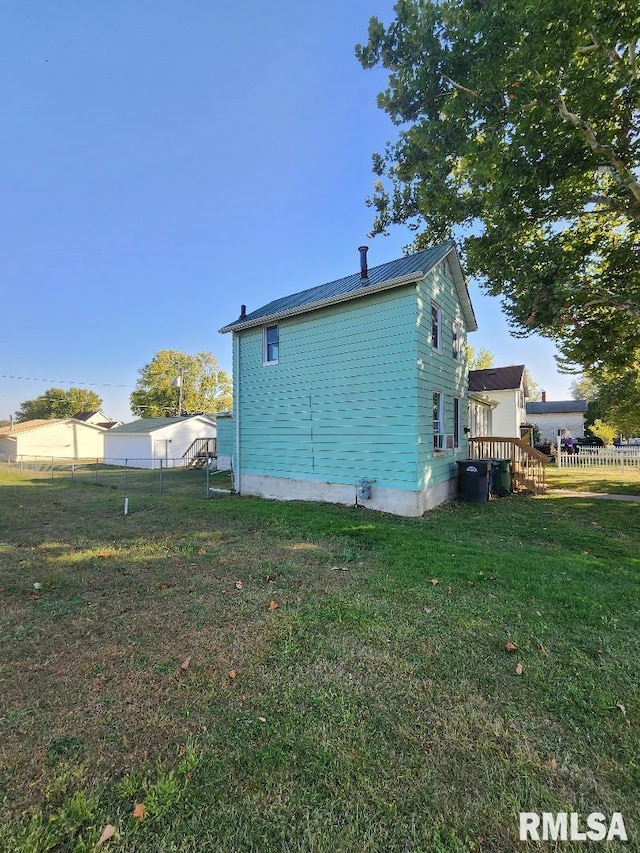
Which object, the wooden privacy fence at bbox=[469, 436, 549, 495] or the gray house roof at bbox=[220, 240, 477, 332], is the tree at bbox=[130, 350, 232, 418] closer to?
the gray house roof at bbox=[220, 240, 477, 332]

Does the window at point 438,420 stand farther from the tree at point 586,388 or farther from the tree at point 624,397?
the tree at point 586,388

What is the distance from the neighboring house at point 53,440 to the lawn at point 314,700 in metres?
40.0

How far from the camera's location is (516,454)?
42.0 ft

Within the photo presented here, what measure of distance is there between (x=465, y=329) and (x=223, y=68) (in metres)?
10.6

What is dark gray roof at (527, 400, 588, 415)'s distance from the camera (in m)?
42.2

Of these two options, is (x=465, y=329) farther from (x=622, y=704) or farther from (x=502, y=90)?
(x=622, y=704)

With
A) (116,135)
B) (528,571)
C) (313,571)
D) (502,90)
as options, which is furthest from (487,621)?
(116,135)

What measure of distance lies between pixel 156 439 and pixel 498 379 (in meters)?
25.3

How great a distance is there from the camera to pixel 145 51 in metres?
9.92

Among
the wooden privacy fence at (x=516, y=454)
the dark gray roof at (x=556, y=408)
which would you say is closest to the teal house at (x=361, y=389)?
the wooden privacy fence at (x=516, y=454)

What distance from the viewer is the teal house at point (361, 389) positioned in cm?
870

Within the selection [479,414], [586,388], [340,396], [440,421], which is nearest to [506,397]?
[479,414]

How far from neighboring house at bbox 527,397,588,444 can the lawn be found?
43.2 meters

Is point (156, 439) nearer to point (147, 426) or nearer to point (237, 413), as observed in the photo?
point (147, 426)
